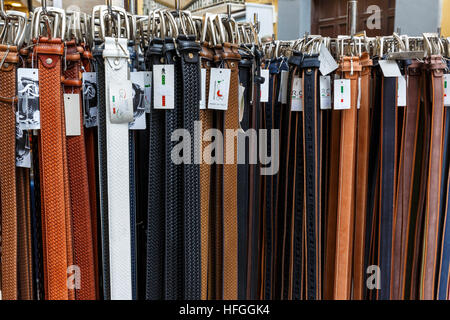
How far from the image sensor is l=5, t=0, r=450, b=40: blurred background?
106 inches

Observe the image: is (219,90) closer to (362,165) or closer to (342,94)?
(342,94)

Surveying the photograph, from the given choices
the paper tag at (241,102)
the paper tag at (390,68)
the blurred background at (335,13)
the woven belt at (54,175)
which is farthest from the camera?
the blurred background at (335,13)

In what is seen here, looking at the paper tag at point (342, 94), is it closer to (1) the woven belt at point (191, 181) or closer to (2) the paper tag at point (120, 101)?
(1) the woven belt at point (191, 181)

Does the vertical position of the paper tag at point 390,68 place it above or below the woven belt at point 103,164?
above

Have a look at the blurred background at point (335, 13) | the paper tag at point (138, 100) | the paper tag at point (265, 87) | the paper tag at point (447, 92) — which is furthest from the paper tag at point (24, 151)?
the blurred background at point (335, 13)

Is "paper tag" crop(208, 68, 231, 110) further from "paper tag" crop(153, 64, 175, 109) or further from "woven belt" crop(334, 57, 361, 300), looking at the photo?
"woven belt" crop(334, 57, 361, 300)

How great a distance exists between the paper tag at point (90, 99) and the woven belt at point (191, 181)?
0.21 metres

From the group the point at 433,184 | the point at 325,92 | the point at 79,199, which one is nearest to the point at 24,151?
the point at 79,199

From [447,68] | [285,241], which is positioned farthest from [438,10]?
[285,241]

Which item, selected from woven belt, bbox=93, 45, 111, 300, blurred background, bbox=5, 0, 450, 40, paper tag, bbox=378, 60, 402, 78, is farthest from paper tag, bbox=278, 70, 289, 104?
blurred background, bbox=5, 0, 450, 40

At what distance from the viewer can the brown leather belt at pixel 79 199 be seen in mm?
749

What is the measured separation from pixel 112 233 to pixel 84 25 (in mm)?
486

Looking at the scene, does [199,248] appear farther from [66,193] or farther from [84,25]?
[84,25]

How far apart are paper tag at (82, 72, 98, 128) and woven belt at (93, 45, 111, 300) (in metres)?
0.04
